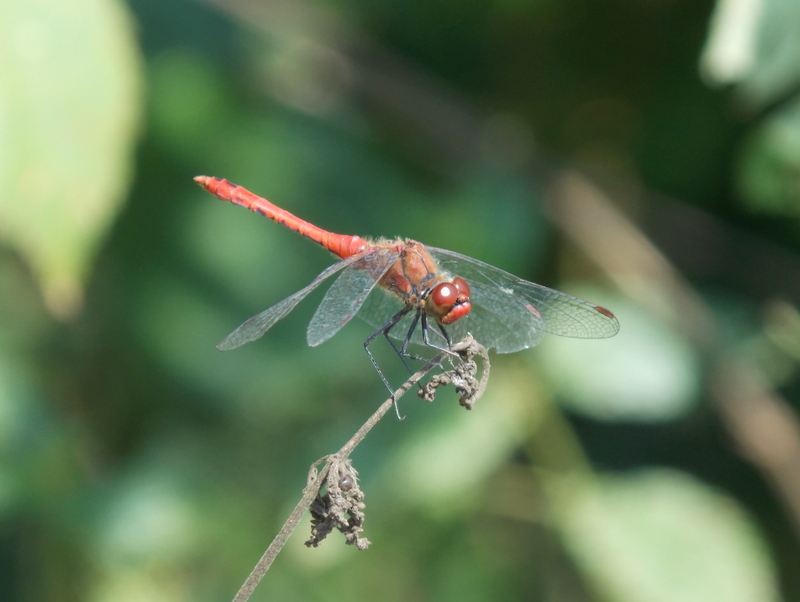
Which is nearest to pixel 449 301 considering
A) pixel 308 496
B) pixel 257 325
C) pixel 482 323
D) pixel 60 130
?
pixel 482 323

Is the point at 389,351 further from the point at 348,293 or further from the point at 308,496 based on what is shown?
the point at 308,496

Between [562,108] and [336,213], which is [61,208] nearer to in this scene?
[336,213]

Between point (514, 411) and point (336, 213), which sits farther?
point (336, 213)

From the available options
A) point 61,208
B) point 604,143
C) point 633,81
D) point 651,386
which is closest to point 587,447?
point 651,386

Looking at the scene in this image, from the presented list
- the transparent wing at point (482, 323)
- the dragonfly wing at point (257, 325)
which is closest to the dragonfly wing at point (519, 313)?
the transparent wing at point (482, 323)

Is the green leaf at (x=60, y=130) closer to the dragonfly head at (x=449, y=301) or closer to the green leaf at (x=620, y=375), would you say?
the dragonfly head at (x=449, y=301)

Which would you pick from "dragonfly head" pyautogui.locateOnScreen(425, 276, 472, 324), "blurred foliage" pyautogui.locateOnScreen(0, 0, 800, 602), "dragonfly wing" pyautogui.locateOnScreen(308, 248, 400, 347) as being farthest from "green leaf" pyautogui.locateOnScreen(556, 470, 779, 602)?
"dragonfly wing" pyautogui.locateOnScreen(308, 248, 400, 347)

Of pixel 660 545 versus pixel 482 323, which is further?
pixel 660 545
